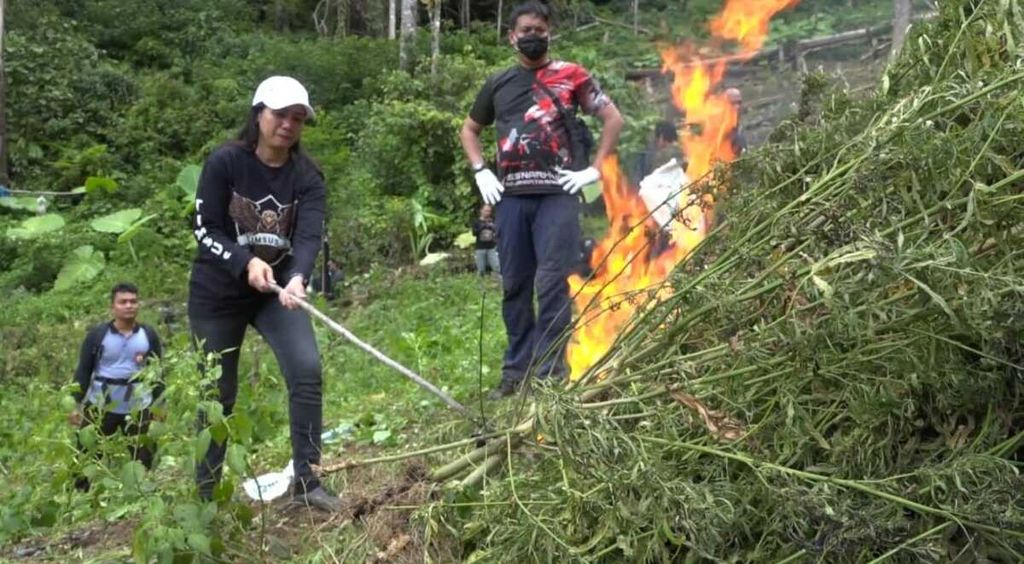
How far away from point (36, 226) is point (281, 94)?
13.2 metres

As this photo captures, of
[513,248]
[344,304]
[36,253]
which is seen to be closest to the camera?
[513,248]

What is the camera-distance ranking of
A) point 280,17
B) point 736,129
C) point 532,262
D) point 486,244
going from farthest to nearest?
point 280,17 < point 486,244 < point 736,129 < point 532,262

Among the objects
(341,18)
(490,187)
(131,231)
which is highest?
(490,187)

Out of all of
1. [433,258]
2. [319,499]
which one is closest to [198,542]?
[319,499]

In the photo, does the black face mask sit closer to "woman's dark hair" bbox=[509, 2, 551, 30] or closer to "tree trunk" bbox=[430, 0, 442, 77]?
"woman's dark hair" bbox=[509, 2, 551, 30]

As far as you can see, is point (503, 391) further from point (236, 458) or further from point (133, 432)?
point (236, 458)

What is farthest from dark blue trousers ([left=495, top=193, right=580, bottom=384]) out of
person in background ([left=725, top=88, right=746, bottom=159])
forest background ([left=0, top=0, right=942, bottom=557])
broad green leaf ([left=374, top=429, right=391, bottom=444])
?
person in background ([left=725, top=88, right=746, bottom=159])

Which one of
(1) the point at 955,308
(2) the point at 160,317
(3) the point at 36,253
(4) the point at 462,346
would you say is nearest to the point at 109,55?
(3) the point at 36,253

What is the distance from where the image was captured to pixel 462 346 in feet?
27.7

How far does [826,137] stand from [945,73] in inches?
17.2

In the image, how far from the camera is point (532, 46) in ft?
19.6

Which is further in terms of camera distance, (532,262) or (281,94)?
(532,262)

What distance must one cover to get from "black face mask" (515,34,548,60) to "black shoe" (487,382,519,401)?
5.31 ft

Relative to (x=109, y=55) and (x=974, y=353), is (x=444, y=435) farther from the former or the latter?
(x=109, y=55)
